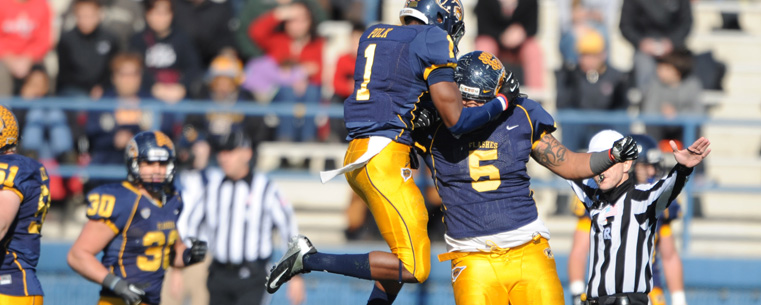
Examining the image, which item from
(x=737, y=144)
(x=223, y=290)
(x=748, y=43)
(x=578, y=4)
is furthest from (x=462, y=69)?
(x=748, y=43)

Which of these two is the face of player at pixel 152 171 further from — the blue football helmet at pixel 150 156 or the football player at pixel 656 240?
the football player at pixel 656 240

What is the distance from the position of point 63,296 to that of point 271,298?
212cm

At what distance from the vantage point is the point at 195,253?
7035 millimetres

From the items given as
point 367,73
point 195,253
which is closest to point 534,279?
point 367,73

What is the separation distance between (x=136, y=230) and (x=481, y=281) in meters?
2.45

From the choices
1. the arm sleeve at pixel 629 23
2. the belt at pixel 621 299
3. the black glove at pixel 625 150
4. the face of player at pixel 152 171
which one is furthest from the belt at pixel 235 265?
the arm sleeve at pixel 629 23

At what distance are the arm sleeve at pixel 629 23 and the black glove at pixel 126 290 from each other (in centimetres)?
751

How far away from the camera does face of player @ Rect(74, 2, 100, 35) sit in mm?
11328

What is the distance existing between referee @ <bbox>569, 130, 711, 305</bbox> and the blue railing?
10.3 ft

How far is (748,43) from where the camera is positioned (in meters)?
13.4

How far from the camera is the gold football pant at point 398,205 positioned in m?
5.91

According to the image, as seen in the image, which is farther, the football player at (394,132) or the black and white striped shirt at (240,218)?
the black and white striped shirt at (240,218)

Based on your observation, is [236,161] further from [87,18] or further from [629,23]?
[629,23]

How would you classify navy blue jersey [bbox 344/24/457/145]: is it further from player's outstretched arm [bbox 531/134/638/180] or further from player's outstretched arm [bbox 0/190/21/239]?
player's outstretched arm [bbox 0/190/21/239]
